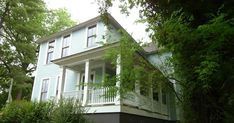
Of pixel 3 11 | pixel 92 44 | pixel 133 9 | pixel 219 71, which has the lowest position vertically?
pixel 219 71

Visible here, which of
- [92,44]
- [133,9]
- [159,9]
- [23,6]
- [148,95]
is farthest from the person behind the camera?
[23,6]

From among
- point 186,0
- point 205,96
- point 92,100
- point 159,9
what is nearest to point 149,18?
point 159,9

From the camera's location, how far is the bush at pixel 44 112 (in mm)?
10602

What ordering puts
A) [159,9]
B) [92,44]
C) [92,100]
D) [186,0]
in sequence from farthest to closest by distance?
1. [92,44]
2. [92,100]
3. [159,9]
4. [186,0]

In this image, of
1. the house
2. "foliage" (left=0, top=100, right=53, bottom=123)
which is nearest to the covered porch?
the house

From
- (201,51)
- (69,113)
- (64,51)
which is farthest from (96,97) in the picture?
(64,51)

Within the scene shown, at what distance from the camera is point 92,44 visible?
1631 cm

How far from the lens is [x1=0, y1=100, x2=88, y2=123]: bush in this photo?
34.8 ft

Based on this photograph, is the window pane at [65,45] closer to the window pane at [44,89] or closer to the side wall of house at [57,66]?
the side wall of house at [57,66]

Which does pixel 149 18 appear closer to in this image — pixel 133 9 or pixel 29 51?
pixel 133 9

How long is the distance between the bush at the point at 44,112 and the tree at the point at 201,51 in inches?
201

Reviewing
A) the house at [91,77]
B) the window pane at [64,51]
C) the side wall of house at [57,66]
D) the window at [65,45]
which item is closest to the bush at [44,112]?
the house at [91,77]

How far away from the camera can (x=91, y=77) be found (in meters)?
15.4

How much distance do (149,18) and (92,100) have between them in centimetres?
547
